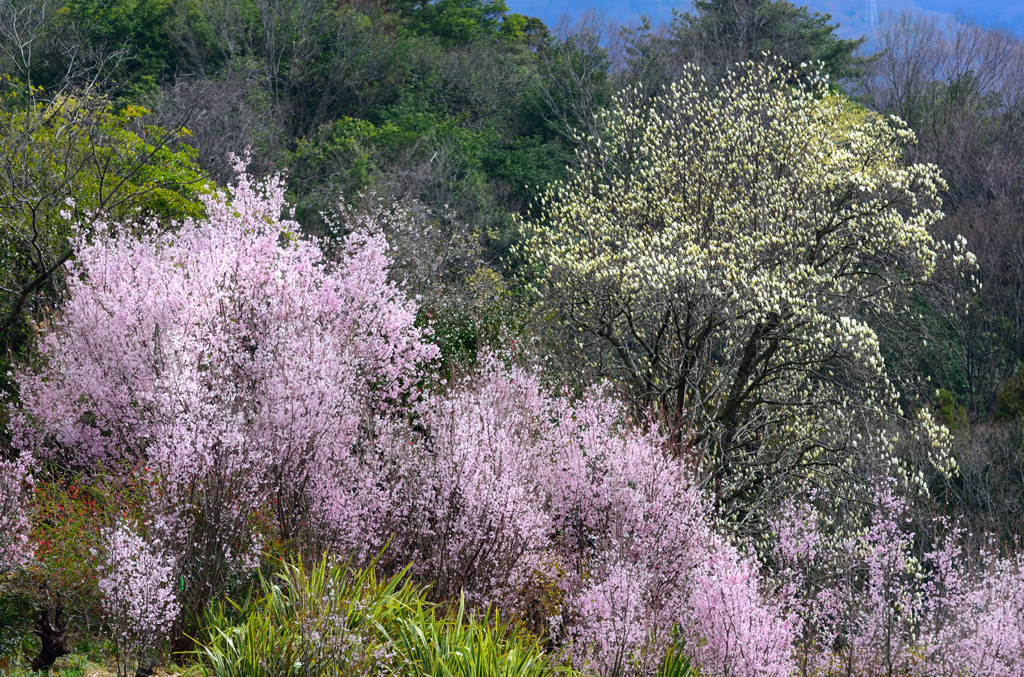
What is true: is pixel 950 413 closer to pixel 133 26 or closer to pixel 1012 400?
pixel 1012 400

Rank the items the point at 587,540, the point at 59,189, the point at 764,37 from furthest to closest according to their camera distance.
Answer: the point at 764,37 < the point at 59,189 < the point at 587,540

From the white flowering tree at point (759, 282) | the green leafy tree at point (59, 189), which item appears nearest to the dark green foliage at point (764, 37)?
the white flowering tree at point (759, 282)

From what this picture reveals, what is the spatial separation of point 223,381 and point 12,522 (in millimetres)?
1903

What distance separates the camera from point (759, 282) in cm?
1058

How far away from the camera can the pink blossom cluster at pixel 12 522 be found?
21.9ft

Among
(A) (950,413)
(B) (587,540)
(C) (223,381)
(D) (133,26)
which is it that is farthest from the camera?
(D) (133,26)

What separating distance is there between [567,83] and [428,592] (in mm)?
24571

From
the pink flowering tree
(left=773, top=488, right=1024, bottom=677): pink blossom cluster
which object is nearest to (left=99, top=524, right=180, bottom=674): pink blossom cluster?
the pink flowering tree

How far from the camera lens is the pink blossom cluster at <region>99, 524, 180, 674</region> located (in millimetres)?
5668

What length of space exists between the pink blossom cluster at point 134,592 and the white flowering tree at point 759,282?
6.41 meters

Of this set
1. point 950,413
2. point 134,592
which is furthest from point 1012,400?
point 134,592

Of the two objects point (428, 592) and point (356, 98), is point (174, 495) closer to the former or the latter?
point (428, 592)

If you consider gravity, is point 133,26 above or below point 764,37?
below

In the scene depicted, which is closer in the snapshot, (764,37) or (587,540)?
(587,540)
